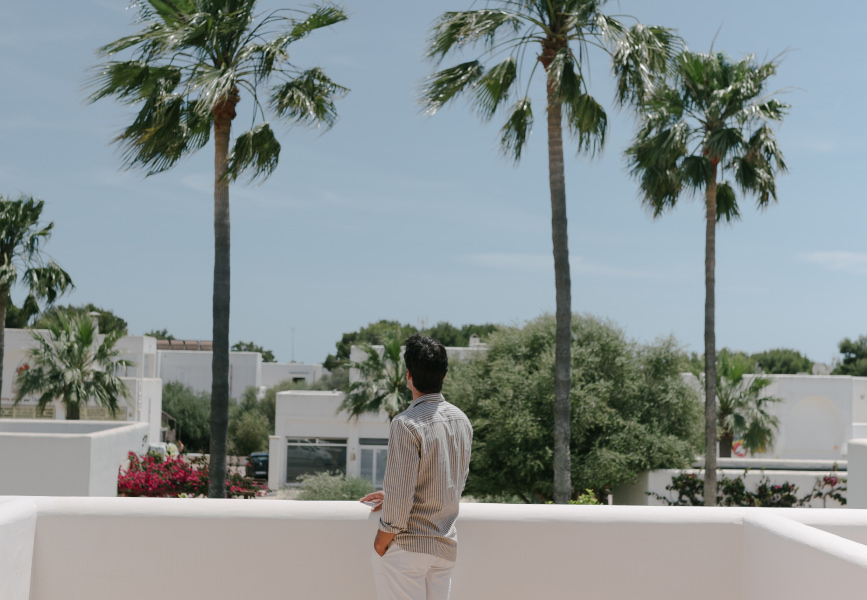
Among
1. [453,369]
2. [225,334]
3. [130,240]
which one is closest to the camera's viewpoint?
[225,334]

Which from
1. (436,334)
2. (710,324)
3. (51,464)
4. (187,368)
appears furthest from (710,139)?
(436,334)

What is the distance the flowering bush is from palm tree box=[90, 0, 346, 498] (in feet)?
9.71

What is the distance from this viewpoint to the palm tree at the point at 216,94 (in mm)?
11148

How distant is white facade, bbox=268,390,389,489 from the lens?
33281 mm

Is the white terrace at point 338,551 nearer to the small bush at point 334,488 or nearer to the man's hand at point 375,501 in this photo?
the man's hand at point 375,501

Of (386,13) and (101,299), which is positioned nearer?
(386,13)

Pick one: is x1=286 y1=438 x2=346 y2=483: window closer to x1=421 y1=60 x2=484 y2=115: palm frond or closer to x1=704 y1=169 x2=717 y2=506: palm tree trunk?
x1=704 y1=169 x2=717 y2=506: palm tree trunk

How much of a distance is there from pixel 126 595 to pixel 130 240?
71.9m

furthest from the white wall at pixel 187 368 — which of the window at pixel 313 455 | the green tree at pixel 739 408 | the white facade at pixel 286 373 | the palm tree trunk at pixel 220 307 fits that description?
the palm tree trunk at pixel 220 307

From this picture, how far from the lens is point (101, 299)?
7544 centimetres

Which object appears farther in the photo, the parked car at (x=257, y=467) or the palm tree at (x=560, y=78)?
the parked car at (x=257, y=467)

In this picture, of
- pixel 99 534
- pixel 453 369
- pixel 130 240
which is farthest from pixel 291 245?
pixel 99 534

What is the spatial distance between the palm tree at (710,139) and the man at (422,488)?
13420mm

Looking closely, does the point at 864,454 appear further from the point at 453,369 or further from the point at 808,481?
the point at 453,369
